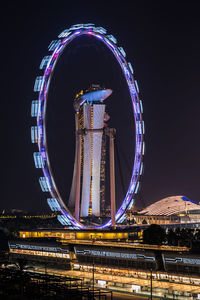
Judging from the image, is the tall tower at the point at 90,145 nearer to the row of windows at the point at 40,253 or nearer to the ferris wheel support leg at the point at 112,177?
the ferris wheel support leg at the point at 112,177

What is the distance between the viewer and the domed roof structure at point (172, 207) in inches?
5182

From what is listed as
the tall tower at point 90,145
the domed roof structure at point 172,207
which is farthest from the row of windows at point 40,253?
the domed roof structure at point 172,207

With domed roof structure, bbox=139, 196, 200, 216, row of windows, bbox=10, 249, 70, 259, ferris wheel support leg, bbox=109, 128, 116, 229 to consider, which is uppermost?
ferris wheel support leg, bbox=109, 128, 116, 229

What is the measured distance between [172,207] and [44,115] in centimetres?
7644

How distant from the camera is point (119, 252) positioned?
152 ft

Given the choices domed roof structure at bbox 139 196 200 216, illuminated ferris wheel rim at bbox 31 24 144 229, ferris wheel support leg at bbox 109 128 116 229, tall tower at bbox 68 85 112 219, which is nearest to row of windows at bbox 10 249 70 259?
illuminated ferris wheel rim at bbox 31 24 144 229

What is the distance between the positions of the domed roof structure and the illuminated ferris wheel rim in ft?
187

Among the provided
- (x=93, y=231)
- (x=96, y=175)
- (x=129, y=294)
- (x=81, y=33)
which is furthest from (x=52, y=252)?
(x=96, y=175)

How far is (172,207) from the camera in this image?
133875 mm

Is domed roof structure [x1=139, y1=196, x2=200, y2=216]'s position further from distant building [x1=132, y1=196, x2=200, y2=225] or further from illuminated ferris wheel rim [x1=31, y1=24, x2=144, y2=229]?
illuminated ferris wheel rim [x1=31, y1=24, x2=144, y2=229]

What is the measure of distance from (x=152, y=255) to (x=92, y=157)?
51776 millimetres

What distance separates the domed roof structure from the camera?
131613 millimetres

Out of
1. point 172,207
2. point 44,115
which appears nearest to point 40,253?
point 44,115

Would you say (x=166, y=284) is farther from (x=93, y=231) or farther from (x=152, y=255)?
(x=93, y=231)
